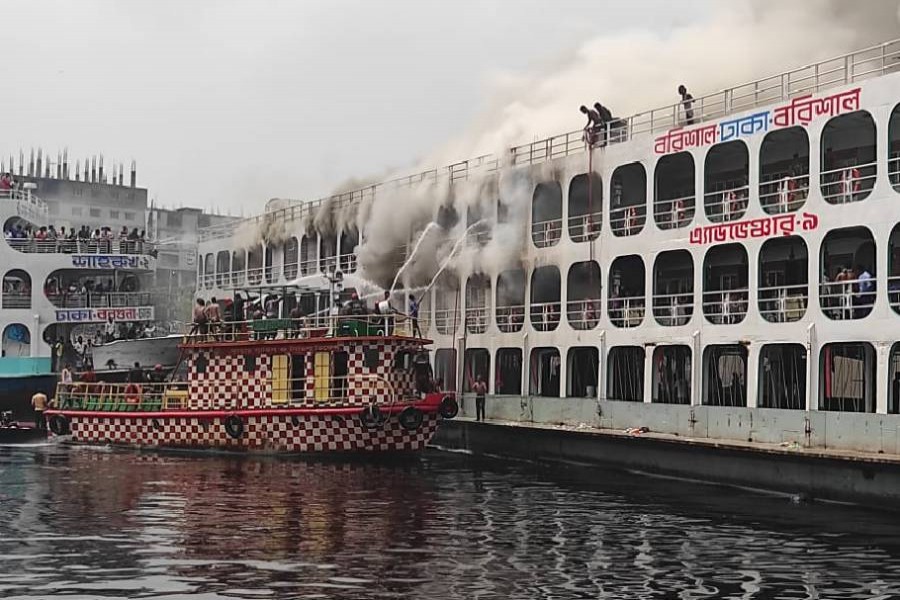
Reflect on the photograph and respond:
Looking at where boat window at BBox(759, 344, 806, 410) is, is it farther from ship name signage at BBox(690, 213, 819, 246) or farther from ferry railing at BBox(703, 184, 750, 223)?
ferry railing at BBox(703, 184, 750, 223)

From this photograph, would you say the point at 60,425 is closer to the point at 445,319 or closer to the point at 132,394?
the point at 132,394

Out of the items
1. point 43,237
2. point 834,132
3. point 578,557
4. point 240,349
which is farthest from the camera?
point 43,237

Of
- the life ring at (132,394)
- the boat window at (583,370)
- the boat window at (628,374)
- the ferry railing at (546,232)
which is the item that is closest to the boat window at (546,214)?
the ferry railing at (546,232)

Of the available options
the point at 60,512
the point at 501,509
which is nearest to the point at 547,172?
the point at 501,509

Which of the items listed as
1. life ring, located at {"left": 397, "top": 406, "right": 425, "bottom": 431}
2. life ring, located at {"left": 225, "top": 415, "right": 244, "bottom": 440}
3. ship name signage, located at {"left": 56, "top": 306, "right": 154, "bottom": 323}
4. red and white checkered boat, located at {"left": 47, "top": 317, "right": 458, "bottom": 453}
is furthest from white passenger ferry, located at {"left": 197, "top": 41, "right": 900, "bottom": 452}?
ship name signage, located at {"left": 56, "top": 306, "right": 154, "bottom": 323}

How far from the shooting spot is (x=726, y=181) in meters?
30.0

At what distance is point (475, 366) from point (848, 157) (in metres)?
13.8

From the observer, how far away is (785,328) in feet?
80.6

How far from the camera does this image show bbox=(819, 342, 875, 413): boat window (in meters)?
24.9

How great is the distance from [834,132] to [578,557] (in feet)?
47.3

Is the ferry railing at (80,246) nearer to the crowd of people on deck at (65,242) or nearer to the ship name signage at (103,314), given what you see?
the crowd of people on deck at (65,242)

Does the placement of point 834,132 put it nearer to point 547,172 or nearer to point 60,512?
point 547,172

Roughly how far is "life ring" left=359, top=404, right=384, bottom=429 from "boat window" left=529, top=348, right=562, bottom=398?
6.42 meters

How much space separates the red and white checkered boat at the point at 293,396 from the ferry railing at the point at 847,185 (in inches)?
416
